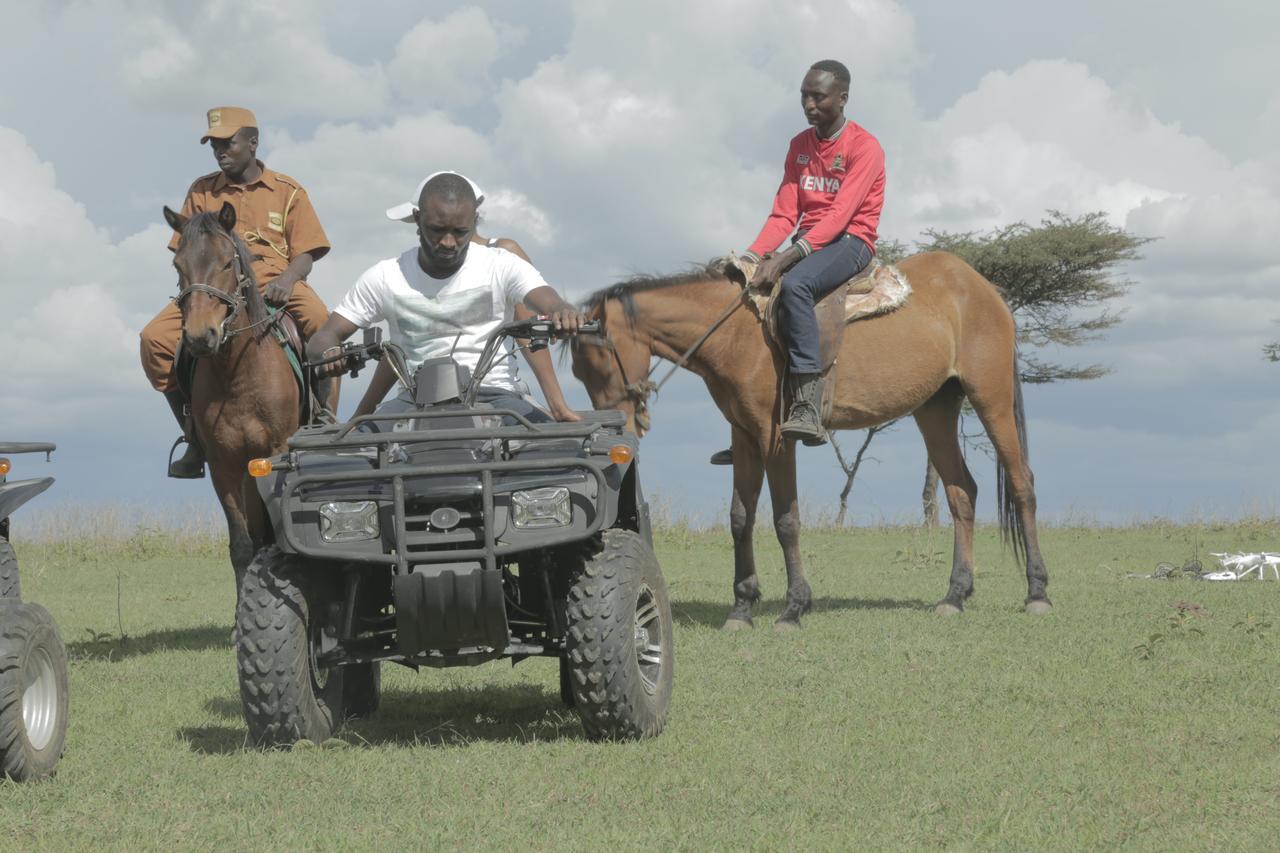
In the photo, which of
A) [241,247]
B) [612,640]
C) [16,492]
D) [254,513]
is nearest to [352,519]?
[612,640]

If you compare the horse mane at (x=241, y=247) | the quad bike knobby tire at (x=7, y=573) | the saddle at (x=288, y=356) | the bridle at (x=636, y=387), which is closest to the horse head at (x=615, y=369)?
the bridle at (x=636, y=387)

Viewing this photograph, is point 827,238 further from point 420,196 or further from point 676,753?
point 676,753

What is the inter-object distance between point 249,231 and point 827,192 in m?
3.83

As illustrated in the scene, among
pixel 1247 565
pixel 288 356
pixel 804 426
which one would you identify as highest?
pixel 288 356

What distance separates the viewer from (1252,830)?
188 inches

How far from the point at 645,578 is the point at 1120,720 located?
2221 millimetres

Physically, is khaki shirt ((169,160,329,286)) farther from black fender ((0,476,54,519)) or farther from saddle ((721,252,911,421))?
black fender ((0,476,54,519))

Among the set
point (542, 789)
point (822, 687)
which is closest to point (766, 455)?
point (822, 687)

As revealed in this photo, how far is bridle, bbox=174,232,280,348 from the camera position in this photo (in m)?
8.36

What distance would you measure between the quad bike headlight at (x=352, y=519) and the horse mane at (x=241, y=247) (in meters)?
3.39

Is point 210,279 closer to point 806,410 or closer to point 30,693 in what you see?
point 30,693

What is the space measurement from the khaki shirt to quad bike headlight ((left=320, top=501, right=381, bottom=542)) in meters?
4.52

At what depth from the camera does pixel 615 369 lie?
9742 millimetres

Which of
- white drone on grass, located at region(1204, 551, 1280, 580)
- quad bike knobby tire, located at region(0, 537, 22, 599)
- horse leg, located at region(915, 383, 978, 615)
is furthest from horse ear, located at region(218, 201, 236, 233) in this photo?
white drone on grass, located at region(1204, 551, 1280, 580)
